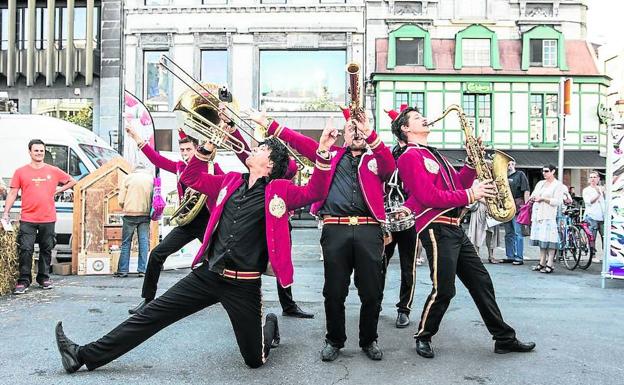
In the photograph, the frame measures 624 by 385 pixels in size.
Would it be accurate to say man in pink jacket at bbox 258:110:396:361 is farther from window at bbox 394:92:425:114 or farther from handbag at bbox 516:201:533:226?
window at bbox 394:92:425:114

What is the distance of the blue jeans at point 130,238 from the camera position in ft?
28.9

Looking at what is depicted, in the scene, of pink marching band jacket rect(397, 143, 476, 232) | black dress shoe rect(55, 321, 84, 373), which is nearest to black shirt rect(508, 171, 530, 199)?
pink marching band jacket rect(397, 143, 476, 232)

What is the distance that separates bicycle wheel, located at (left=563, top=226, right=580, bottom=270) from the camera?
408 inches

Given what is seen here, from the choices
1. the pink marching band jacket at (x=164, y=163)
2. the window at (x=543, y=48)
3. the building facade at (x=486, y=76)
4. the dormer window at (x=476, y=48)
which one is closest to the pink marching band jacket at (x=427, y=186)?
the pink marching band jacket at (x=164, y=163)

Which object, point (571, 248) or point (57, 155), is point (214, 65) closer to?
point (57, 155)

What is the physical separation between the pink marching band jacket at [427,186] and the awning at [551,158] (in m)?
20.8

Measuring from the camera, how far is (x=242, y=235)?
4504 millimetres

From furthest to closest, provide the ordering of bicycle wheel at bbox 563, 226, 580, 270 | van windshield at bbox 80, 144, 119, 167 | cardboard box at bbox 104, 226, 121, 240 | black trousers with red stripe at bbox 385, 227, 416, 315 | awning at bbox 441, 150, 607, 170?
awning at bbox 441, 150, 607, 170 → van windshield at bbox 80, 144, 119, 167 → bicycle wheel at bbox 563, 226, 580, 270 → cardboard box at bbox 104, 226, 121, 240 → black trousers with red stripe at bbox 385, 227, 416, 315

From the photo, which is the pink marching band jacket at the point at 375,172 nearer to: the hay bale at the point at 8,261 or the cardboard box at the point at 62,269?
the hay bale at the point at 8,261

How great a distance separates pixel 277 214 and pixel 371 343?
53.7 inches

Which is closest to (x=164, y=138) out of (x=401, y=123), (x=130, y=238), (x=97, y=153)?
(x=97, y=153)

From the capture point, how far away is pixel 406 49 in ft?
87.5

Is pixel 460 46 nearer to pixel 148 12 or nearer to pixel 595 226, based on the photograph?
pixel 148 12

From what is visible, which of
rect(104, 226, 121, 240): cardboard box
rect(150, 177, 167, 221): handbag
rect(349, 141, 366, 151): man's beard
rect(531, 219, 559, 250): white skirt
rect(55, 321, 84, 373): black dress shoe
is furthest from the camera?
rect(531, 219, 559, 250): white skirt
